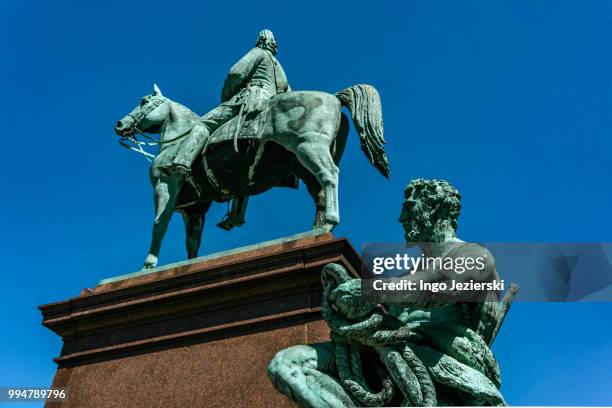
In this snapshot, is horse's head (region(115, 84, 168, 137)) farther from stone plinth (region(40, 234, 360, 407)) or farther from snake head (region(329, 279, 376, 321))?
snake head (region(329, 279, 376, 321))

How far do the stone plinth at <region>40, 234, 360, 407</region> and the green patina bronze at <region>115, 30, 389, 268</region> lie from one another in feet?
4.57

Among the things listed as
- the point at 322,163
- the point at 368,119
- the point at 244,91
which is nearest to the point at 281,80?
the point at 244,91

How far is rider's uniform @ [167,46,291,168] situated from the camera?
8.48 m

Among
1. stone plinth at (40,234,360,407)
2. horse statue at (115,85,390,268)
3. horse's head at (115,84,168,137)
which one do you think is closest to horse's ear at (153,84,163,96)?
horse's head at (115,84,168,137)

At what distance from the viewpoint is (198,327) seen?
5.82 metres

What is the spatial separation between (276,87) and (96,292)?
13.7 ft

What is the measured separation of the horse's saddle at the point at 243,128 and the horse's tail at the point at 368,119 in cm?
103

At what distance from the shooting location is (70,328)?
21.2 feet

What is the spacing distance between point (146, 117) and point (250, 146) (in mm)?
1984

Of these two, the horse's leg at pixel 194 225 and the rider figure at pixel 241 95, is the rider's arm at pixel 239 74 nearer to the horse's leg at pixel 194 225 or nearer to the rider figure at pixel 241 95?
the rider figure at pixel 241 95

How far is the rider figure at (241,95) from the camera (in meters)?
8.42

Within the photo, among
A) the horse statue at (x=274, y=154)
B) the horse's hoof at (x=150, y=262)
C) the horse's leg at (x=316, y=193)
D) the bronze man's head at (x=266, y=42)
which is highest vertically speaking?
the bronze man's head at (x=266, y=42)

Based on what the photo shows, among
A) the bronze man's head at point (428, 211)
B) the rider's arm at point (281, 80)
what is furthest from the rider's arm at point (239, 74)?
the bronze man's head at point (428, 211)

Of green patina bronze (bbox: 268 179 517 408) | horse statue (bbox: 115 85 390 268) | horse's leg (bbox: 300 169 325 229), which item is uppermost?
horse statue (bbox: 115 85 390 268)
